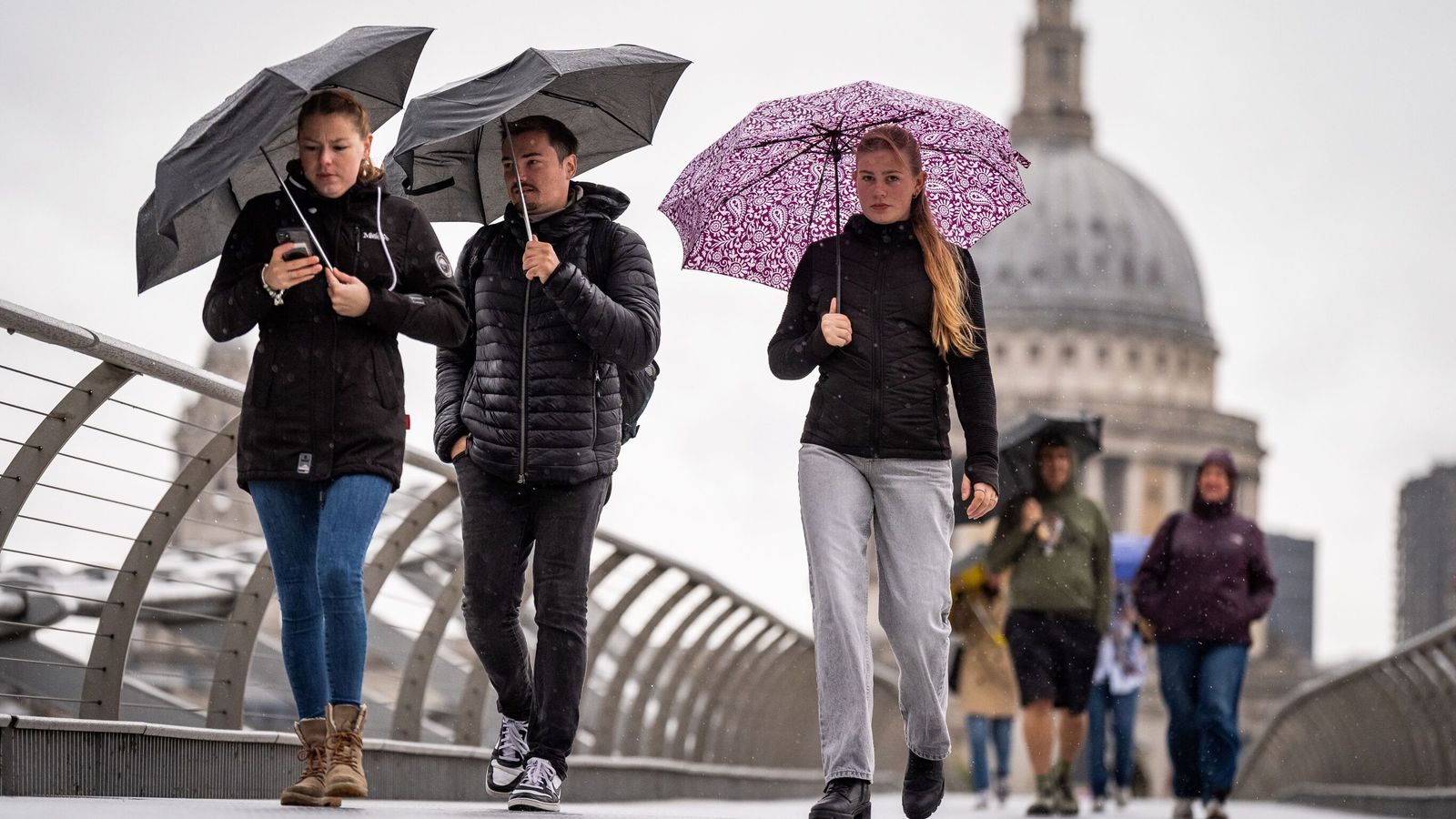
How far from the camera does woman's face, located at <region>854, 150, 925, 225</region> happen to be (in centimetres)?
630

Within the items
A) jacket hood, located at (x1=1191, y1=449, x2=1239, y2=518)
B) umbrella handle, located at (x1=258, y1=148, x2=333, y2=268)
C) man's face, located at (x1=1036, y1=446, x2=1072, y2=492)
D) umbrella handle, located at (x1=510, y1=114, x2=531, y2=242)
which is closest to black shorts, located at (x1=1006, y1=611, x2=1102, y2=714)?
man's face, located at (x1=1036, y1=446, x2=1072, y2=492)

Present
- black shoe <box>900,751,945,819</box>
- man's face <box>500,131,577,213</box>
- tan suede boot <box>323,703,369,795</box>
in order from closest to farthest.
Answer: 1. tan suede boot <box>323,703,369,795</box>
2. black shoe <box>900,751,945,819</box>
3. man's face <box>500,131,577,213</box>

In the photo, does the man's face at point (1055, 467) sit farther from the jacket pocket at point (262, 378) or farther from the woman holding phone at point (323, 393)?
the jacket pocket at point (262, 378)

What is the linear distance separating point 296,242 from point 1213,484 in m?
5.44

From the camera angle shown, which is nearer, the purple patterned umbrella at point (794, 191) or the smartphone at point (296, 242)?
the smartphone at point (296, 242)

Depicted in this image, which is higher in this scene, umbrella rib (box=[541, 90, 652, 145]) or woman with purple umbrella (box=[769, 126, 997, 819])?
umbrella rib (box=[541, 90, 652, 145])

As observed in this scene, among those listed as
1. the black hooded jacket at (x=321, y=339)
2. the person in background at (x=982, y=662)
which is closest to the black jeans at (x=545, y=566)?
the black hooded jacket at (x=321, y=339)

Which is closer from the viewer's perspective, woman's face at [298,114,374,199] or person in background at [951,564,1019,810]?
woman's face at [298,114,374,199]

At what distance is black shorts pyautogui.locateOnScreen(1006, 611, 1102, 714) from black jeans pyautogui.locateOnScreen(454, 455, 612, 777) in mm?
4677

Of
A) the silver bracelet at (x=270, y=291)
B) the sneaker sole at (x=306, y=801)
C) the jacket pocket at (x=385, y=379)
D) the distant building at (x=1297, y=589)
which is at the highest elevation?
the distant building at (x=1297, y=589)

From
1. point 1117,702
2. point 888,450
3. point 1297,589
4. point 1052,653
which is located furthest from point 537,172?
point 1297,589

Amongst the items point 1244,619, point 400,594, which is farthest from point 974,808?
point 400,594

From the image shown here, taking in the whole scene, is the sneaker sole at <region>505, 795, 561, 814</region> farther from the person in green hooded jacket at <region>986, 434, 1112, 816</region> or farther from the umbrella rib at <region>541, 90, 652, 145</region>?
the person in green hooded jacket at <region>986, 434, 1112, 816</region>

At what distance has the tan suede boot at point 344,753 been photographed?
5742mm
